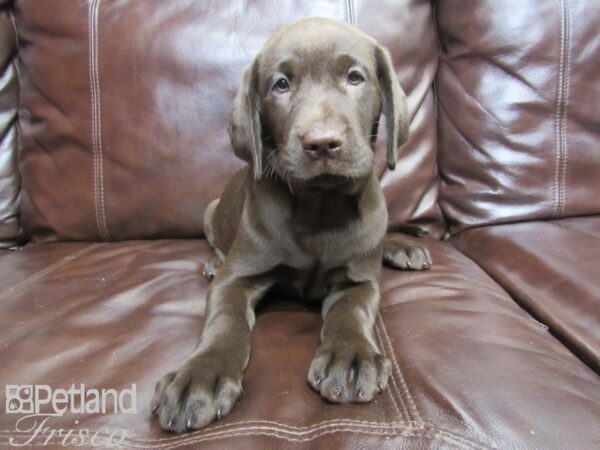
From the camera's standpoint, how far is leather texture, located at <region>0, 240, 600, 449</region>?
88cm

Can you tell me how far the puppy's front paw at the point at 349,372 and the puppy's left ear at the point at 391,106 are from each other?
0.58m

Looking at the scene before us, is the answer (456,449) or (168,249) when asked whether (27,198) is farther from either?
(456,449)

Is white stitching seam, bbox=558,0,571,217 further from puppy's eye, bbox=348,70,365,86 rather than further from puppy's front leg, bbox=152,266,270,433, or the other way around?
puppy's front leg, bbox=152,266,270,433

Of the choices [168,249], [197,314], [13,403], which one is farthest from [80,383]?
[168,249]

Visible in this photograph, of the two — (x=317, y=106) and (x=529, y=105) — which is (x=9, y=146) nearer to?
(x=317, y=106)

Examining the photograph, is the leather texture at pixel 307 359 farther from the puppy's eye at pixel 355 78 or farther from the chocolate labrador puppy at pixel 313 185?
the puppy's eye at pixel 355 78

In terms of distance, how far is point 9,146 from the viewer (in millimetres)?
2027

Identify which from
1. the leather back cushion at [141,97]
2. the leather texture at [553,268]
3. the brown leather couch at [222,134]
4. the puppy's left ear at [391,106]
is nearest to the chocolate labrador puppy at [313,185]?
the puppy's left ear at [391,106]

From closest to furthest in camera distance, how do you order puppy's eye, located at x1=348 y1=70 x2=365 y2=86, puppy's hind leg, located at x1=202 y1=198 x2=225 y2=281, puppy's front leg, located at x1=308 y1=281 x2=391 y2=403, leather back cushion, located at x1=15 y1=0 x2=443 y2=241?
puppy's front leg, located at x1=308 y1=281 x2=391 y2=403, puppy's eye, located at x1=348 y1=70 x2=365 y2=86, puppy's hind leg, located at x1=202 y1=198 x2=225 y2=281, leather back cushion, located at x1=15 y1=0 x2=443 y2=241

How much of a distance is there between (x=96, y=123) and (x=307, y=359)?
1.29m

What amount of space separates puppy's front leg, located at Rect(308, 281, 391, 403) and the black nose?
14.5 inches

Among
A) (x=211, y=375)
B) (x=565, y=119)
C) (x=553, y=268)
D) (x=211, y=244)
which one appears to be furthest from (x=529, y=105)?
(x=211, y=375)

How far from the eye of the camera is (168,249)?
71.9 inches

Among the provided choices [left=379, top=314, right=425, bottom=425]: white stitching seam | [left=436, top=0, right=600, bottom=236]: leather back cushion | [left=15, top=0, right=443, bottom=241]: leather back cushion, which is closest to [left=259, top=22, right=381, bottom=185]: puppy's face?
[left=379, top=314, right=425, bottom=425]: white stitching seam
